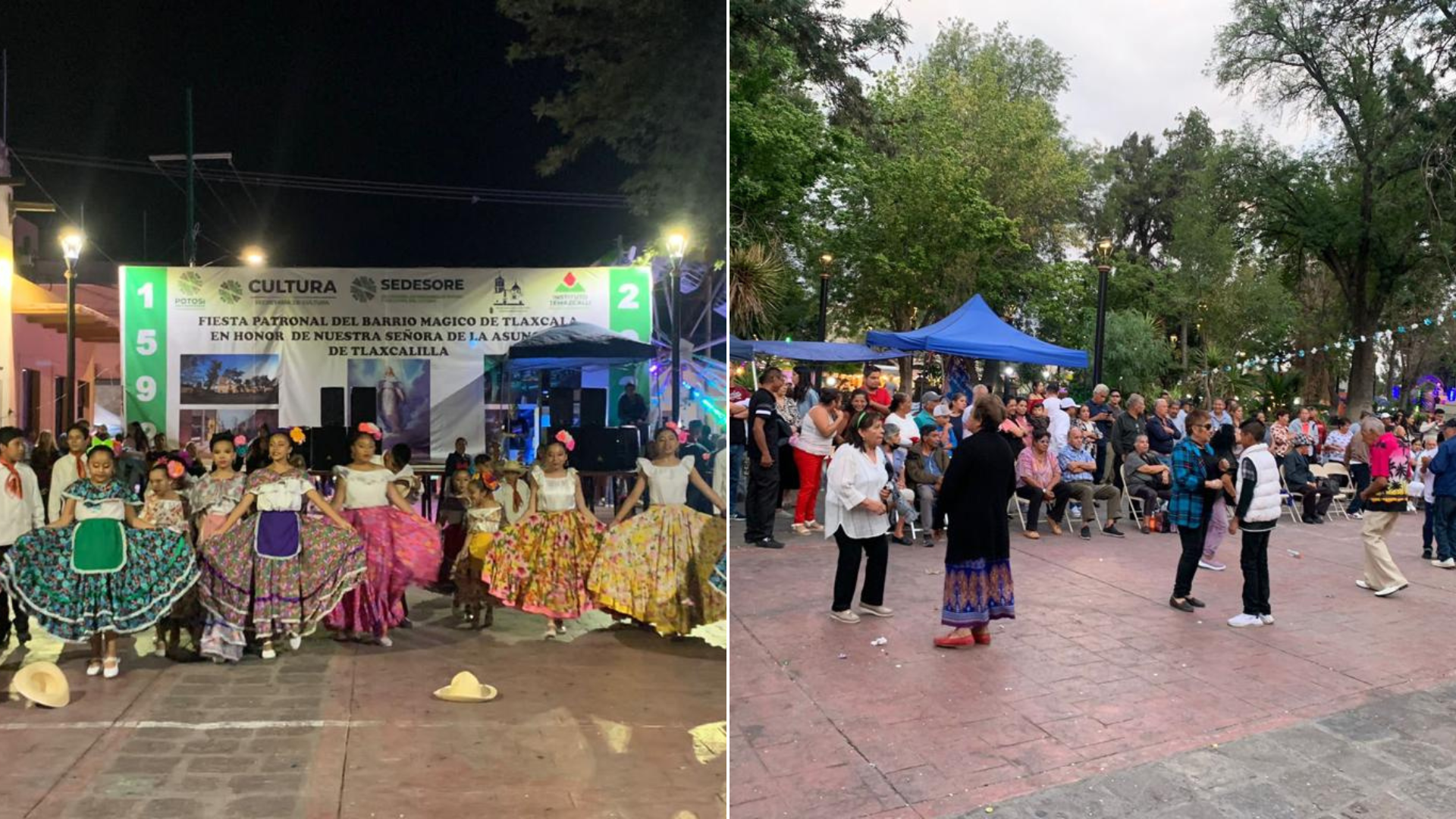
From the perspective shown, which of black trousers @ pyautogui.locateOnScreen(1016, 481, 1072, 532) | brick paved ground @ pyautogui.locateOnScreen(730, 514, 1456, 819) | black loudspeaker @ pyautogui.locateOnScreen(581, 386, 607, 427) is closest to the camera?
black loudspeaker @ pyautogui.locateOnScreen(581, 386, 607, 427)

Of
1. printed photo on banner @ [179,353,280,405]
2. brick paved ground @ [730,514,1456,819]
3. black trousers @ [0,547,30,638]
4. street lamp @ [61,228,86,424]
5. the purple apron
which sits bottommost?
brick paved ground @ [730,514,1456,819]

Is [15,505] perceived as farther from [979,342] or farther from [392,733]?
[979,342]

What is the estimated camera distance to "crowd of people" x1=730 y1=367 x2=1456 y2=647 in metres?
5.06

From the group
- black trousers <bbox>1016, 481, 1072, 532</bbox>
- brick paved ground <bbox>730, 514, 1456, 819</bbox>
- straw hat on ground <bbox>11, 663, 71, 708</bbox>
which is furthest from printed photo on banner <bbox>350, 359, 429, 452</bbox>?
black trousers <bbox>1016, 481, 1072, 532</bbox>

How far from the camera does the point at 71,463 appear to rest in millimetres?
2113

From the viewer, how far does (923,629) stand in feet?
17.5

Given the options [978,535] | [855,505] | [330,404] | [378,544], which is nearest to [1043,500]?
[978,535]

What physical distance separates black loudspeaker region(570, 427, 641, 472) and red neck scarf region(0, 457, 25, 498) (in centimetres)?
119

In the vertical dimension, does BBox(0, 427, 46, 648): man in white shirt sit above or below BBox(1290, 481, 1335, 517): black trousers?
above

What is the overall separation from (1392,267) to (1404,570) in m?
18.2

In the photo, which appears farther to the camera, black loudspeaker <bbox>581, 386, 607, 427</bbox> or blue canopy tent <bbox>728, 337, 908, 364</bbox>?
blue canopy tent <bbox>728, 337, 908, 364</bbox>

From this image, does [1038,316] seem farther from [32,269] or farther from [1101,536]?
[32,269]

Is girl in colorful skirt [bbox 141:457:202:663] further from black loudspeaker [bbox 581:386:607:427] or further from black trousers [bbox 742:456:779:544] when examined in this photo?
black trousers [bbox 742:456:779:544]

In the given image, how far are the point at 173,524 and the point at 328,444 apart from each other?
1.70 feet
